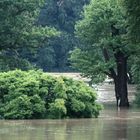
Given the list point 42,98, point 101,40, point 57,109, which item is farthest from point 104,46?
point 57,109

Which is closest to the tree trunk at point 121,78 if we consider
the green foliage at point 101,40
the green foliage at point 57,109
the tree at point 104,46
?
the tree at point 104,46

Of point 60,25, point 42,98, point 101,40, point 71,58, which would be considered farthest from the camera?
point 60,25

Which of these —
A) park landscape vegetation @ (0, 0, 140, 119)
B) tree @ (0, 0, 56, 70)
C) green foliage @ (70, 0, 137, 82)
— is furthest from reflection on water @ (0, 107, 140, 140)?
tree @ (0, 0, 56, 70)

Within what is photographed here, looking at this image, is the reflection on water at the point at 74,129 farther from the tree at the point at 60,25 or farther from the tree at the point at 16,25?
the tree at the point at 60,25

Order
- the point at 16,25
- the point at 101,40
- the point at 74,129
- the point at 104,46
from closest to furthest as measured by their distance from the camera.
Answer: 1. the point at 74,129
2. the point at 101,40
3. the point at 104,46
4. the point at 16,25

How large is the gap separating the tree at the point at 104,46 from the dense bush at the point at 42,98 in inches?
448

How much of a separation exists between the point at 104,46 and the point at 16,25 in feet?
26.5

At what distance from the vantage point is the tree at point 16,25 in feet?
165

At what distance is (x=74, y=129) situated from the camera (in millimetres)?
27578

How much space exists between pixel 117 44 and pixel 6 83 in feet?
43.9

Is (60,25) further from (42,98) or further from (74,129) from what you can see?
(74,129)

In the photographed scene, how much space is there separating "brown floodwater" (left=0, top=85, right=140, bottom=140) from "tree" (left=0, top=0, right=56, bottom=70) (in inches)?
718

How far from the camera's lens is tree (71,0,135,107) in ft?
152

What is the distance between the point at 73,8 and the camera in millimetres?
136125
